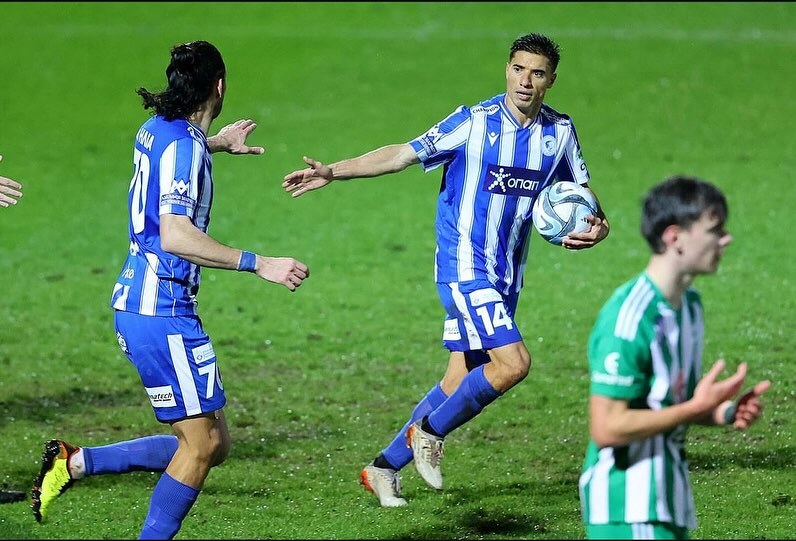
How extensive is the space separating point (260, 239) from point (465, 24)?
1326 centimetres

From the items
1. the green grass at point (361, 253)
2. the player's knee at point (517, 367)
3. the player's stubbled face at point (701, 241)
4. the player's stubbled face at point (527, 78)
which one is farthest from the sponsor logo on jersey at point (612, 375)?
the player's stubbled face at point (527, 78)

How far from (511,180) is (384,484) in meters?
1.82

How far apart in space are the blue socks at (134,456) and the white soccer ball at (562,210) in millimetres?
2279

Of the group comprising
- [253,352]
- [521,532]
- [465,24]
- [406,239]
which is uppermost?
[465,24]

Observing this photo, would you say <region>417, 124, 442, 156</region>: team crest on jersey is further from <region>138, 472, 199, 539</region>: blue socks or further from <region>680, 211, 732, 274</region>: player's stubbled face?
<region>680, 211, 732, 274</region>: player's stubbled face

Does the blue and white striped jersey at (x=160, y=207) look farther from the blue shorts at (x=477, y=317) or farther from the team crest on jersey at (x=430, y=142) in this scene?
the blue shorts at (x=477, y=317)

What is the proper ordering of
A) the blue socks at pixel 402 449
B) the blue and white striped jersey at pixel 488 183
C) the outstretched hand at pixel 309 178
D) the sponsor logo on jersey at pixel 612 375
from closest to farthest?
1. the sponsor logo on jersey at pixel 612 375
2. the outstretched hand at pixel 309 178
3. the blue and white striped jersey at pixel 488 183
4. the blue socks at pixel 402 449

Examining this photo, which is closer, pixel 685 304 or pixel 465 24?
pixel 685 304

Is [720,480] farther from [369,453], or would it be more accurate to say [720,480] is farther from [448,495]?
[369,453]

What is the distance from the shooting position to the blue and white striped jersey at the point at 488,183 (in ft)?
23.0

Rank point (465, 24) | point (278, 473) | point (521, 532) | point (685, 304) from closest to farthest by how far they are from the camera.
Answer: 1. point (685, 304)
2. point (521, 532)
3. point (278, 473)
4. point (465, 24)

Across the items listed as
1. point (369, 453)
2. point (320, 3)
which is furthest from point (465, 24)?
point (369, 453)

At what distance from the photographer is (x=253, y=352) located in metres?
10.7

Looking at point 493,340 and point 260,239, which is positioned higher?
point 260,239
